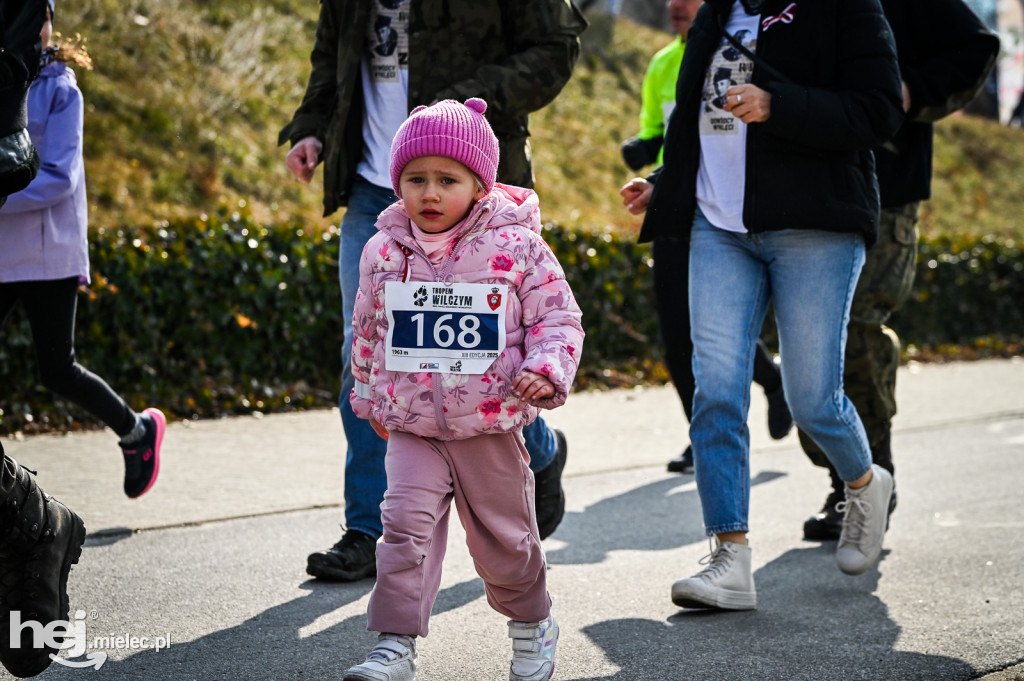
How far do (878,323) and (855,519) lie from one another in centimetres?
102

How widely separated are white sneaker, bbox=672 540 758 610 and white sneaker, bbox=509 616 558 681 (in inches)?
29.2

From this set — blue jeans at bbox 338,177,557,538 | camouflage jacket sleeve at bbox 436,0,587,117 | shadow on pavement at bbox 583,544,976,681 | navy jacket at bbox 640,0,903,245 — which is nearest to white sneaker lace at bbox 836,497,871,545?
shadow on pavement at bbox 583,544,976,681

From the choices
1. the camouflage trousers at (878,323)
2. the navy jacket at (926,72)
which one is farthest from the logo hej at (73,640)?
the navy jacket at (926,72)

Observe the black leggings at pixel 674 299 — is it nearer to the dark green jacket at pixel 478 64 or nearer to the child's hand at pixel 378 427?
the dark green jacket at pixel 478 64

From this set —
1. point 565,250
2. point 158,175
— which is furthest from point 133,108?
point 565,250

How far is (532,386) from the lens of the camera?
9.06 ft

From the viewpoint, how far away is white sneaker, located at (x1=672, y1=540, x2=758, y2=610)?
3656mm

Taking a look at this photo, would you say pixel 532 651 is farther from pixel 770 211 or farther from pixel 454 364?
pixel 770 211

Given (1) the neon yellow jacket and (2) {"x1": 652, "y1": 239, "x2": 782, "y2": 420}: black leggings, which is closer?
(2) {"x1": 652, "y1": 239, "x2": 782, "y2": 420}: black leggings

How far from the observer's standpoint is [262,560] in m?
4.16

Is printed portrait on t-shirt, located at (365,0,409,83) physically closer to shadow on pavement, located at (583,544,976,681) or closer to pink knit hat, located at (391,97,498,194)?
pink knit hat, located at (391,97,498,194)

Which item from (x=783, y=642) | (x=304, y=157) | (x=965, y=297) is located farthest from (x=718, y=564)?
(x=965, y=297)

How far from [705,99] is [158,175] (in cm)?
849

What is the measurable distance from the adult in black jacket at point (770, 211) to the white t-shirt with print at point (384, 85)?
0.95m
